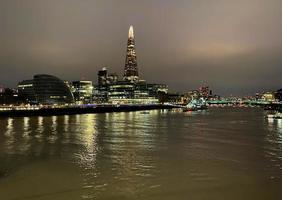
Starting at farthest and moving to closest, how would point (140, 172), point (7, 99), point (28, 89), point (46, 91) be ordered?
point (28, 89) < point (46, 91) < point (7, 99) < point (140, 172)

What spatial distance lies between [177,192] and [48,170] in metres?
8.79

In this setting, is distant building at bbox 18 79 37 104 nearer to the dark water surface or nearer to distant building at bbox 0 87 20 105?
distant building at bbox 0 87 20 105

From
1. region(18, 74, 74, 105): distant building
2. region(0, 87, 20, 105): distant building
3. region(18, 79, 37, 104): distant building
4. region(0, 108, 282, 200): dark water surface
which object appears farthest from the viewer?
region(18, 74, 74, 105): distant building

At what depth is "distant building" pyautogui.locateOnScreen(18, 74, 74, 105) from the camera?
17988 cm

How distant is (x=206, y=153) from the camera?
28188 millimetres

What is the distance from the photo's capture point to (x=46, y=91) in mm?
180250

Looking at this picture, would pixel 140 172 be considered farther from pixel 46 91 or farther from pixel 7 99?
pixel 46 91

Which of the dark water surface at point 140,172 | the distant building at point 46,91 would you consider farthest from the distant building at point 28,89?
the dark water surface at point 140,172

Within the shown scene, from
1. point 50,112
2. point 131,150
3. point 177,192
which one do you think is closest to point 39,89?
point 50,112

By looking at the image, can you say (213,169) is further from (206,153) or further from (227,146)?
(227,146)

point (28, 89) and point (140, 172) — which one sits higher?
point (28, 89)

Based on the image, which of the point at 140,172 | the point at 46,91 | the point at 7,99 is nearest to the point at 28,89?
the point at 46,91

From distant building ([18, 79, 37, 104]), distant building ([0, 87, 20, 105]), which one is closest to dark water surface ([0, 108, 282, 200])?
distant building ([0, 87, 20, 105])

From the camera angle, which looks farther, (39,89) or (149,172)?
(39,89)
